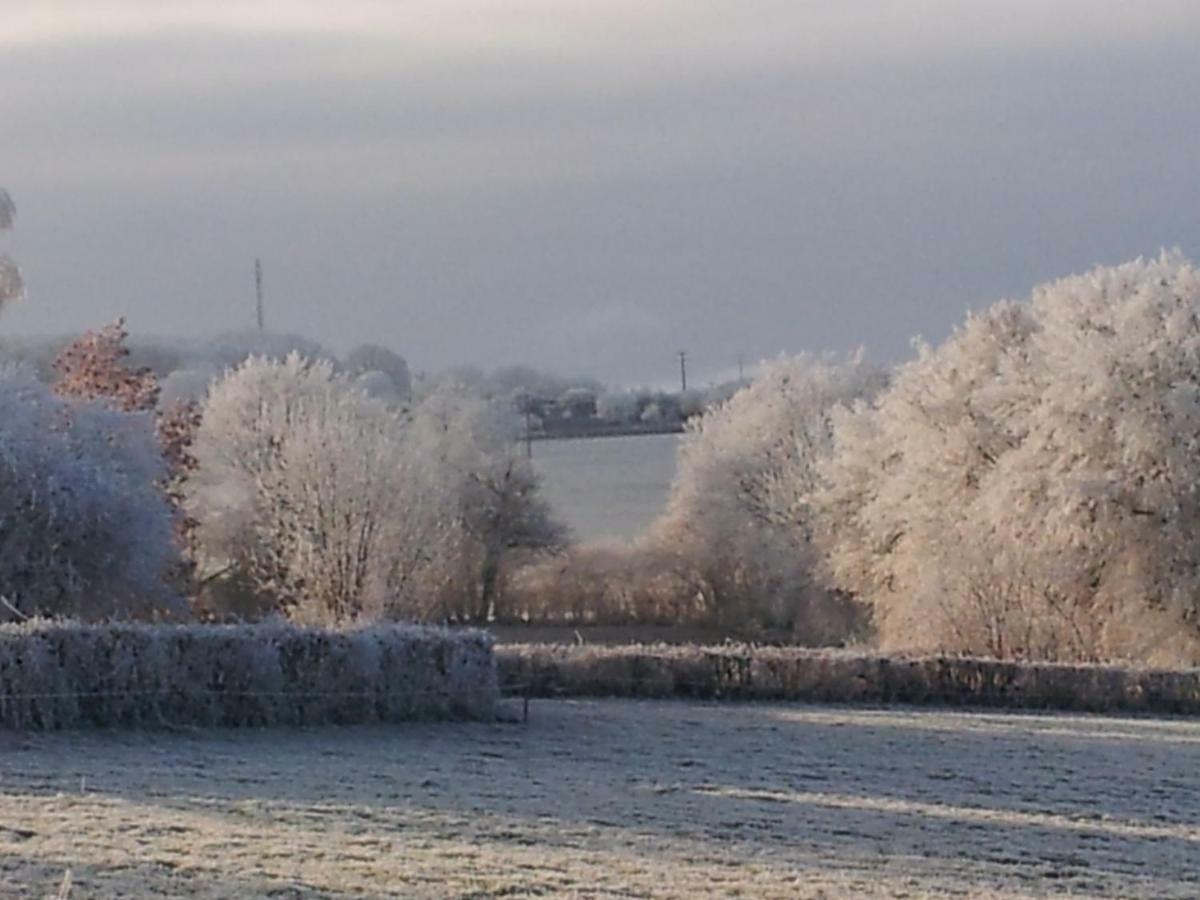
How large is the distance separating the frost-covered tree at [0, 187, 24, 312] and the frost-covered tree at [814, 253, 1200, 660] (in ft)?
67.8

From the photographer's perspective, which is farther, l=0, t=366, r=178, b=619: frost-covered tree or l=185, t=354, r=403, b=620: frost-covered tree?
l=185, t=354, r=403, b=620: frost-covered tree

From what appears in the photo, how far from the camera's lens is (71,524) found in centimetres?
3366

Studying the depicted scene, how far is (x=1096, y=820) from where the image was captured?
50.4 ft

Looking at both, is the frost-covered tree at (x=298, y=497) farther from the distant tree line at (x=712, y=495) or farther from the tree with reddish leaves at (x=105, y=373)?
the tree with reddish leaves at (x=105, y=373)

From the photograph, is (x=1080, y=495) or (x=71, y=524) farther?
(x=1080, y=495)

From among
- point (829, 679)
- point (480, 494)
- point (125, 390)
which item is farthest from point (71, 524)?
point (480, 494)

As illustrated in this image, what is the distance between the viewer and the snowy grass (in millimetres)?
25156

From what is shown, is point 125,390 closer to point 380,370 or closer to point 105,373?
point 105,373

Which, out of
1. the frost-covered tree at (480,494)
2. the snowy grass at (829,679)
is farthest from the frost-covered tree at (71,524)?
the frost-covered tree at (480,494)

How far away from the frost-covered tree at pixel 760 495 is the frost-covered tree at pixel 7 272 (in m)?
29.1

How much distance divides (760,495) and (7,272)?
32.8m

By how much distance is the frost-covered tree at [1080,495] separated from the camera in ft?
131

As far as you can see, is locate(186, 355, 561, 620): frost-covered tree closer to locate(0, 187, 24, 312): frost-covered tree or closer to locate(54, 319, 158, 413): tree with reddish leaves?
locate(54, 319, 158, 413): tree with reddish leaves

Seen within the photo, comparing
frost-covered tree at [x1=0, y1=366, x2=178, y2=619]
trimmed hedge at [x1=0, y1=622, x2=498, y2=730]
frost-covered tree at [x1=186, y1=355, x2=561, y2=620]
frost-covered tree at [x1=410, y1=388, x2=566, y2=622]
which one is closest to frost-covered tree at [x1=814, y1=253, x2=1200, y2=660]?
frost-covered tree at [x1=186, y1=355, x2=561, y2=620]
